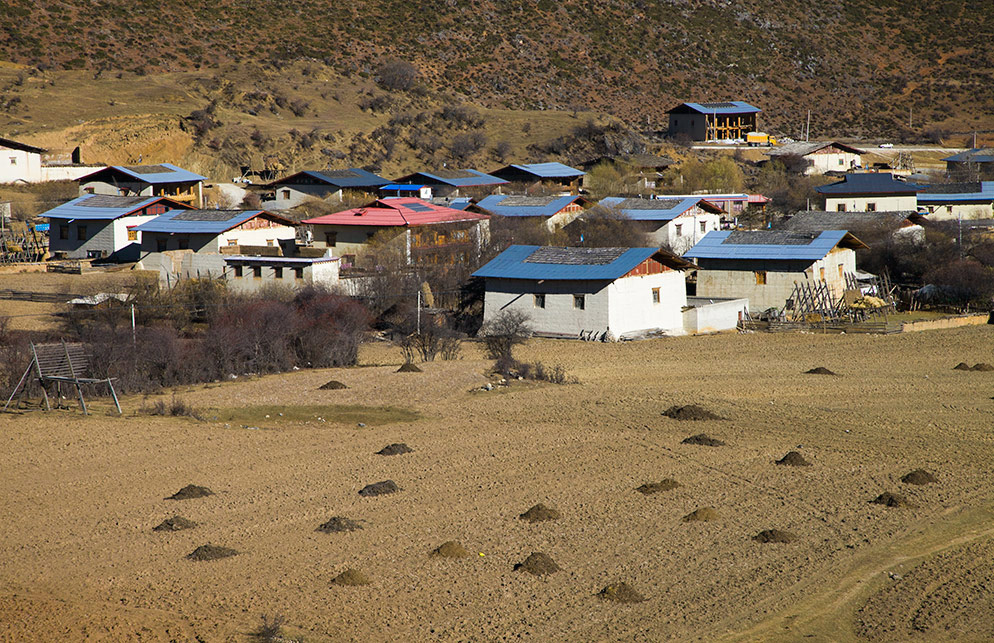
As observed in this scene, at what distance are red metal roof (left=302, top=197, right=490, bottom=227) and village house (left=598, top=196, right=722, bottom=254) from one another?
288 inches

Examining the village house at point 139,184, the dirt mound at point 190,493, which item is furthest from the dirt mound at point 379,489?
the village house at point 139,184

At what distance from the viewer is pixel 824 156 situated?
79.0 metres

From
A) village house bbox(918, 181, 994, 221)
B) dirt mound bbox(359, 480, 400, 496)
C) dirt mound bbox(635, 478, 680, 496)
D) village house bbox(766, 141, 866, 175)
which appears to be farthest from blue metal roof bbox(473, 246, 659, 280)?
village house bbox(766, 141, 866, 175)

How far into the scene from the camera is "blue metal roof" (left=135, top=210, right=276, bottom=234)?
44.1m

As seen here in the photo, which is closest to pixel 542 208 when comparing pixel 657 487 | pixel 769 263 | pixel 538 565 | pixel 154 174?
pixel 769 263

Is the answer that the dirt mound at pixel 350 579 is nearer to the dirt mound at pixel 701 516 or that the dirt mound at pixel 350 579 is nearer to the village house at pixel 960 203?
the dirt mound at pixel 701 516

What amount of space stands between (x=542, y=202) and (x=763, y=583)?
40.6 metres

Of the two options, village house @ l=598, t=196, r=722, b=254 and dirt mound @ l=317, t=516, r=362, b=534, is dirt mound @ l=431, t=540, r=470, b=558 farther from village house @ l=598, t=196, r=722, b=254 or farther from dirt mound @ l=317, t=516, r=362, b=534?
village house @ l=598, t=196, r=722, b=254

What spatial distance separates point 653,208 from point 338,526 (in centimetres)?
3820

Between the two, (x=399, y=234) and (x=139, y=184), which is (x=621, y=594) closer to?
(x=399, y=234)

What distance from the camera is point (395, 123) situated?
3095 inches

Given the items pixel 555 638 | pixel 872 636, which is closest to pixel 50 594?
pixel 555 638

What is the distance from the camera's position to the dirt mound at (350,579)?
46.1 ft

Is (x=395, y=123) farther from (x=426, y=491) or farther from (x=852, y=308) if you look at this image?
(x=426, y=491)
